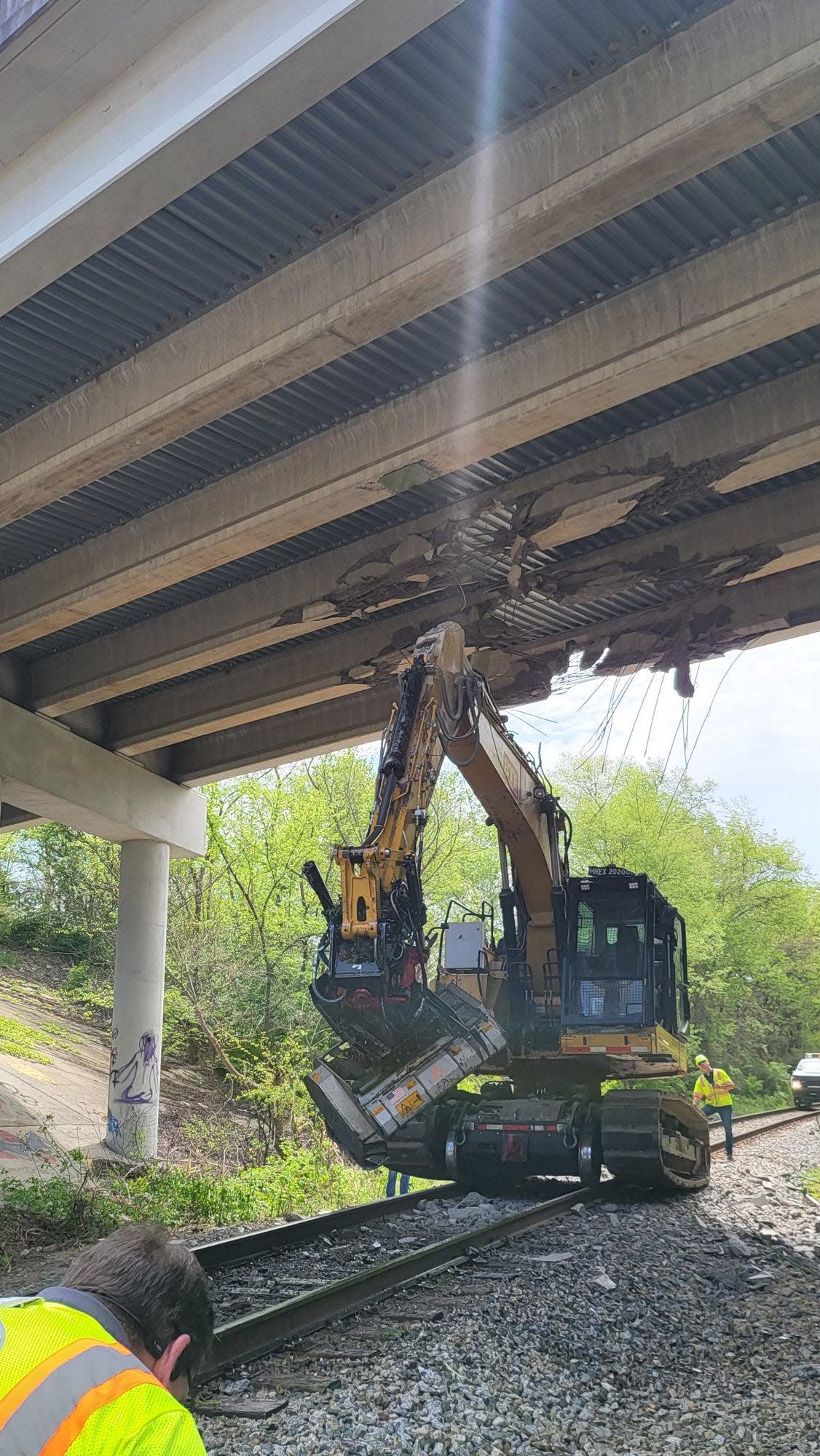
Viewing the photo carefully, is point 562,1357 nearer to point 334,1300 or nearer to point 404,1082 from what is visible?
point 334,1300

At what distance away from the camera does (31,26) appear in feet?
21.0

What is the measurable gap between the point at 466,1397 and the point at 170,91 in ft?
23.5

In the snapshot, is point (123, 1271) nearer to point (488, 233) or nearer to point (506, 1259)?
point (488, 233)

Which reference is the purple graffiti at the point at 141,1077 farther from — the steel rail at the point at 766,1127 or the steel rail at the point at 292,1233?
the steel rail at the point at 766,1127

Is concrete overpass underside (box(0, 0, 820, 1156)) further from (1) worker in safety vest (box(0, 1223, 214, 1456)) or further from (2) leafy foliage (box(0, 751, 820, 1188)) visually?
(2) leafy foliage (box(0, 751, 820, 1188))

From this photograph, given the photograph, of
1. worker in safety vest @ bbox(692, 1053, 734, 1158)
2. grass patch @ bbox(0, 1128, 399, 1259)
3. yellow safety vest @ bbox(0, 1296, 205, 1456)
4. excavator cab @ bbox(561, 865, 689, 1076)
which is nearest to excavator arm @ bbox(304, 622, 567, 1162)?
excavator cab @ bbox(561, 865, 689, 1076)

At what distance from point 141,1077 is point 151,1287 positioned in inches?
667

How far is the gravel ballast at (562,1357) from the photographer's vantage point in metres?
5.38

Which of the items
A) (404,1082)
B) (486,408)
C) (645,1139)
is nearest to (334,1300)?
(404,1082)

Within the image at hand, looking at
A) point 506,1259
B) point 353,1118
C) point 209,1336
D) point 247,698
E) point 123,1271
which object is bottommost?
point 506,1259

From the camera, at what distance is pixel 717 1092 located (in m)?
19.1

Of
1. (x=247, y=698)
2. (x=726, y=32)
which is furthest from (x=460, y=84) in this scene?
(x=247, y=698)

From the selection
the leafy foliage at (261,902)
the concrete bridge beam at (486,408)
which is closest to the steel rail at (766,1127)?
the leafy foliage at (261,902)

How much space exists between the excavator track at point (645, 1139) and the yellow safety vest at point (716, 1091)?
5308 millimetres
